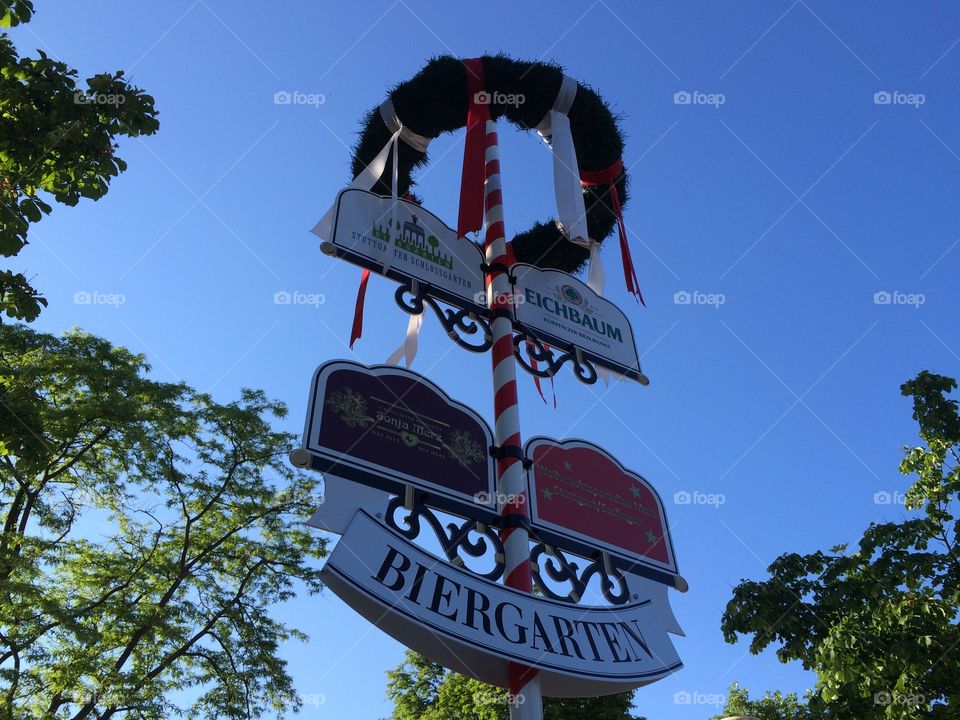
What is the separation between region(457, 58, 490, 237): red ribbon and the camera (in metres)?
6.63

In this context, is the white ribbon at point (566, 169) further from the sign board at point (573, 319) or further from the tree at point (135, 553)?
the tree at point (135, 553)

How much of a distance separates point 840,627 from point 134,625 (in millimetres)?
9280

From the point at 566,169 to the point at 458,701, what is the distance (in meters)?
13.8

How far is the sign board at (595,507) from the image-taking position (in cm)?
539

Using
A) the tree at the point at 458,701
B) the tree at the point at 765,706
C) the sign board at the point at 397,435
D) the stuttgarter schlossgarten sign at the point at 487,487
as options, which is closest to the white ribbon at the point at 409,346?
the stuttgarter schlossgarten sign at the point at 487,487

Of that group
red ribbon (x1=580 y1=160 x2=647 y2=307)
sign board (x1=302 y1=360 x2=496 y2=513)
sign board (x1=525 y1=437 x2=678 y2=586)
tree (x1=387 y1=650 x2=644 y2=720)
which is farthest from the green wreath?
tree (x1=387 y1=650 x2=644 y2=720)

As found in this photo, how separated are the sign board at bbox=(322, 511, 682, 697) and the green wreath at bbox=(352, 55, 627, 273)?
13.0ft

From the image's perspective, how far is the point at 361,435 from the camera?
480cm

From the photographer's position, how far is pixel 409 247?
21.1 feet

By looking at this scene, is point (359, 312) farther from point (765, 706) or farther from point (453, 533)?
point (765, 706)

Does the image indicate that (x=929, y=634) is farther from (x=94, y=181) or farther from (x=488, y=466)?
(x=94, y=181)

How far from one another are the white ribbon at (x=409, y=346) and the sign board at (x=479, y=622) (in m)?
2.40

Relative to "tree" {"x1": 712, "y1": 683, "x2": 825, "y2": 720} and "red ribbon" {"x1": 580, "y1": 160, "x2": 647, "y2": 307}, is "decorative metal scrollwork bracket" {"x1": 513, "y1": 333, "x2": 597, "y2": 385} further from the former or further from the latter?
"tree" {"x1": 712, "y1": 683, "x2": 825, "y2": 720}

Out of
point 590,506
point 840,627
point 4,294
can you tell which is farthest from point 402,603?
point 840,627
